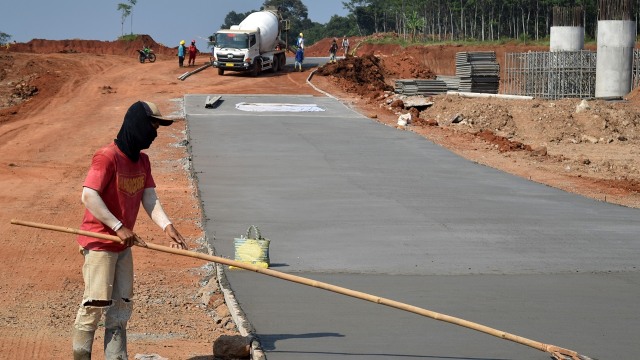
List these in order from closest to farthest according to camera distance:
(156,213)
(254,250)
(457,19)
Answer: (156,213) → (254,250) → (457,19)

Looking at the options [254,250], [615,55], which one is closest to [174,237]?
[254,250]

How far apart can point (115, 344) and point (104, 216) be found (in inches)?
41.1

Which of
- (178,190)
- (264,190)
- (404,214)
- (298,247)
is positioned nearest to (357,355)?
(298,247)

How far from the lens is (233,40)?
47969mm

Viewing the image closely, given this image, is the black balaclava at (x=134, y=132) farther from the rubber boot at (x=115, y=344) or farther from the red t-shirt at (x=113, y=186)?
the rubber boot at (x=115, y=344)

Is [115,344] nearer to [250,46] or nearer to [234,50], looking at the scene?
[234,50]

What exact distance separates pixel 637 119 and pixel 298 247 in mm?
22811

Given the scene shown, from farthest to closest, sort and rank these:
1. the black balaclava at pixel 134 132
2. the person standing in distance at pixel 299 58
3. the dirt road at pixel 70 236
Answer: the person standing in distance at pixel 299 58, the dirt road at pixel 70 236, the black balaclava at pixel 134 132

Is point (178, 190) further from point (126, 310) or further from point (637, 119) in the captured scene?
point (637, 119)

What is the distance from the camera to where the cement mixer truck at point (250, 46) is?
47.8 meters

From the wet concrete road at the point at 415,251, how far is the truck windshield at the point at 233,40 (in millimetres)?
25371

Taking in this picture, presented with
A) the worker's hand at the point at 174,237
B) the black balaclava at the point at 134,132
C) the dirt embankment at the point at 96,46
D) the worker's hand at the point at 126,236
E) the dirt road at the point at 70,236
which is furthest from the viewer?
the dirt embankment at the point at 96,46

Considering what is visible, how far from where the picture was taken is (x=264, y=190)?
17047mm

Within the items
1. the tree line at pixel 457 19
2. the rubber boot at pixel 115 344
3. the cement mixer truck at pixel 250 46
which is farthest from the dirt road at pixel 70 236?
the tree line at pixel 457 19
